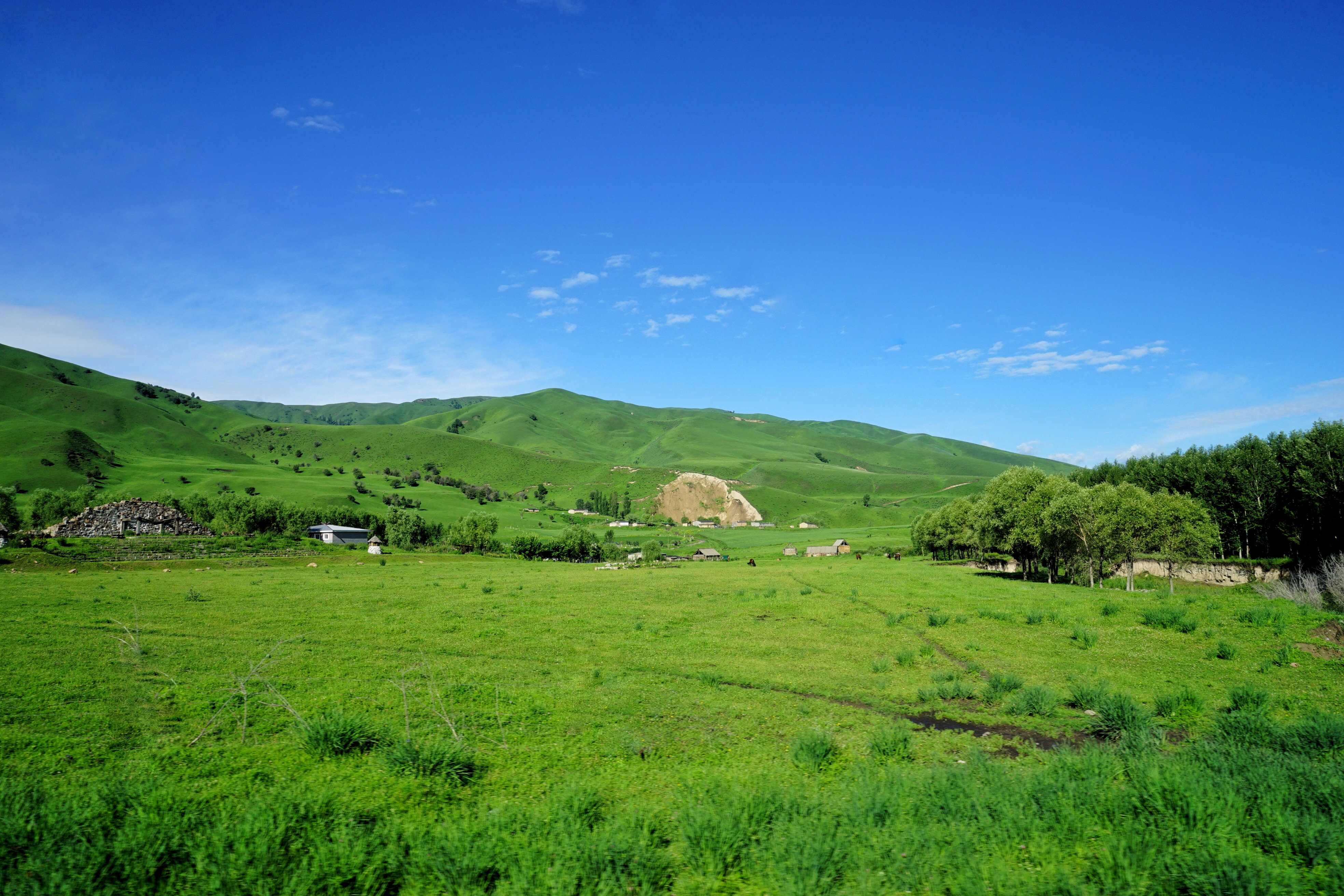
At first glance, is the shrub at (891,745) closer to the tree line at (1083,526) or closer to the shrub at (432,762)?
the shrub at (432,762)

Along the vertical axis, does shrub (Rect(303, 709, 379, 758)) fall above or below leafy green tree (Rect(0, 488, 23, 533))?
above

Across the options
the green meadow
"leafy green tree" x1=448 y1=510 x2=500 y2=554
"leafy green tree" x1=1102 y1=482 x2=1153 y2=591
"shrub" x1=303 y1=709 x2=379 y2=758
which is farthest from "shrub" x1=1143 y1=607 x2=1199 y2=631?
"leafy green tree" x1=448 y1=510 x2=500 y2=554

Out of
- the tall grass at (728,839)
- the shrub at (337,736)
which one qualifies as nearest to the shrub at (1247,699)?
the tall grass at (728,839)

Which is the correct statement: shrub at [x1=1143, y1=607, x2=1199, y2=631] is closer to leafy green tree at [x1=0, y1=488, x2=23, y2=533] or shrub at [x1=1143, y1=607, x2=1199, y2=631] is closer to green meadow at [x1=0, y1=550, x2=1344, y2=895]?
green meadow at [x1=0, y1=550, x2=1344, y2=895]

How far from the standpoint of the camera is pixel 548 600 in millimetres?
35094

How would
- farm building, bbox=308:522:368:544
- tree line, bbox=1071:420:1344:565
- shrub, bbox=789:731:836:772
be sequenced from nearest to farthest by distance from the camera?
shrub, bbox=789:731:836:772, tree line, bbox=1071:420:1344:565, farm building, bbox=308:522:368:544

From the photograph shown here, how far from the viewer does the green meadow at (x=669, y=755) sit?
7.18 m

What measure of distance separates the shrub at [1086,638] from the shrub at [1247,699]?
7.74 metres

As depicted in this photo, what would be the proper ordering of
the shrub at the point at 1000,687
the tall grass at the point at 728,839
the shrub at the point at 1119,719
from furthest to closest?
the shrub at the point at 1000,687, the shrub at the point at 1119,719, the tall grass at the point at 728,839

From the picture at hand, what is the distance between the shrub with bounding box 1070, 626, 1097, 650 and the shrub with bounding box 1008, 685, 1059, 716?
8.97m

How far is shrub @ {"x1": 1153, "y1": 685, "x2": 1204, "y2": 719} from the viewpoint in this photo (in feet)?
48.0

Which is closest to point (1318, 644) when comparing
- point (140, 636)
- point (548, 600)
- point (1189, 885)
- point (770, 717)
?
point (770, 717)

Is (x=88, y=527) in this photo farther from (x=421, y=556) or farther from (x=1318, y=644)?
(x=1318, y=644)

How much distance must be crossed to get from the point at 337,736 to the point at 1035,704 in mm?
15717
